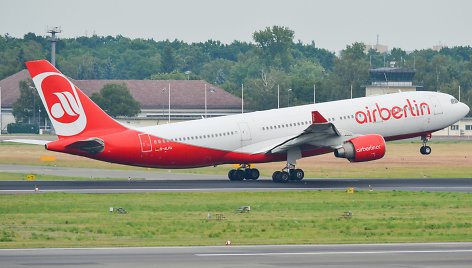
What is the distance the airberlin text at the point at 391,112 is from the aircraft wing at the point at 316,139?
2144mm

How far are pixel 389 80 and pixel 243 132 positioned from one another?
294ft

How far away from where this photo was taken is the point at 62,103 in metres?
63.0

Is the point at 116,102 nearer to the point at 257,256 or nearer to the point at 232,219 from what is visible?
the point at 232,219

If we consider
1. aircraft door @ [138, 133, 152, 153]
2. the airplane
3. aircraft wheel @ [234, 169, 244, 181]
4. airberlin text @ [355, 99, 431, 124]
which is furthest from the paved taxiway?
airberlin text @ [355, 99, 431, 124]

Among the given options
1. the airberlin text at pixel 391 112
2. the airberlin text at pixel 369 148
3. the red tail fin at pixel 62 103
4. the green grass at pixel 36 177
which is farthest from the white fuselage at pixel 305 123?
the green grass at pixel 36 177

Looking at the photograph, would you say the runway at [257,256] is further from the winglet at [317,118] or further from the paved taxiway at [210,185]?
the winglet at [317,118]

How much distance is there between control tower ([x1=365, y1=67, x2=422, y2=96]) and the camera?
156m

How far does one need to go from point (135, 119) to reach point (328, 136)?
89.9m

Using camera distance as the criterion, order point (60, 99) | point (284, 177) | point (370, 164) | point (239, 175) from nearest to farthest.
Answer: point (60, 99), point (284, 177), point (239, 175), point (370, 164)

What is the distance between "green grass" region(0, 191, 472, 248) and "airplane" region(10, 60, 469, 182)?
19.5 feet

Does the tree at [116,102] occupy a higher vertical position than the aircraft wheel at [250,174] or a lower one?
higher

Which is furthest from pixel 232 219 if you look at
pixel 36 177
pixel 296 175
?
pixel 36 177

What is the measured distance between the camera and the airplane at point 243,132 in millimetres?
63250

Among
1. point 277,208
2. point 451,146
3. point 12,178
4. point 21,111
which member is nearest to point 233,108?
point 21,111
